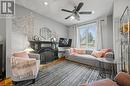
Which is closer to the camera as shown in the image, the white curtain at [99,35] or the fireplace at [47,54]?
the fireplace at [47,54]

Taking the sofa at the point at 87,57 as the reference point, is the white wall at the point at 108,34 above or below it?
above

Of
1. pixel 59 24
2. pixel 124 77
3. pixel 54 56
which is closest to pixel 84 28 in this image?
pixel 59 24

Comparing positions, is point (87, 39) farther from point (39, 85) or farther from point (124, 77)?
point (124, 77)

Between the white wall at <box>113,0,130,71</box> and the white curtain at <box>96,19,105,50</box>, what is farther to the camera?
the white curtain at <box>96,19,105,50</box>

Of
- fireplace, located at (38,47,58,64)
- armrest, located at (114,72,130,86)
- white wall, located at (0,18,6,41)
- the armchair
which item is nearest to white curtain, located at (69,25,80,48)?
fireplace, located at (38,47,58,64)

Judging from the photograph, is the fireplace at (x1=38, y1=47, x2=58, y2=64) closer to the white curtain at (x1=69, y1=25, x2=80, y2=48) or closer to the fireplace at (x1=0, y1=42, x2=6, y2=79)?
the white curtain at (x1=69, y1=25, x2=80, y2=48)

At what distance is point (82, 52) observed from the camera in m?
6.05

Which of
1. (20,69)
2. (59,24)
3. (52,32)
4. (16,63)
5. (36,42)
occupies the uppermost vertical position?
(59,24)

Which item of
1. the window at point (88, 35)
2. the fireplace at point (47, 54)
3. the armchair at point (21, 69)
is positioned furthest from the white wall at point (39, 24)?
the armchair at point (21, 69)

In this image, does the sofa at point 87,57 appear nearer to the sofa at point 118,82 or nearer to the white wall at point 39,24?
the white wall at point 39,24

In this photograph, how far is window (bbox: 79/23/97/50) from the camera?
20.3 feet

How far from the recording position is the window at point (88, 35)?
20.3ft

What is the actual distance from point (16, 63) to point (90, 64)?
10.6ft

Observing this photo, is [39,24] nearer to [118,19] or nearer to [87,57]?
[87,57]
